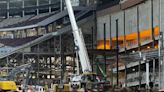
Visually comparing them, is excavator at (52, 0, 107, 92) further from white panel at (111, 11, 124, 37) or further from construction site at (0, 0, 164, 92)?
white panel at (111, 11, 124, 37)

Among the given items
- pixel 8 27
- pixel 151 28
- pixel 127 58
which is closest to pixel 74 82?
pixel 127 58

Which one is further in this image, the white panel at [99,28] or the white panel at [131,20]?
the white panel at [99,28]

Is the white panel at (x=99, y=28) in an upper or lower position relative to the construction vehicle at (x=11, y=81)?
upper

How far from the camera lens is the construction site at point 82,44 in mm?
62250

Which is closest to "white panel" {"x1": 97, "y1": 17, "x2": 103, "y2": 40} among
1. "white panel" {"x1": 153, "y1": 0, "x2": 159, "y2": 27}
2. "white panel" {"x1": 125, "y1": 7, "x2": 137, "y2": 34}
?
"white panel" {"x1": 125, "y1": 7, "x2": 137, "y2": 34}

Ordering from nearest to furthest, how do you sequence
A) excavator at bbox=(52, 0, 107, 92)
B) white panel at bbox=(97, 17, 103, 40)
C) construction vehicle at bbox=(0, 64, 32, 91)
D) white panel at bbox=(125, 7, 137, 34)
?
1. construction vehicle at bbox=(0, 64, 32, 91)
2. excavator at bbox=(52, 0, 107, 92)
3. white panel at bbox=(125, 7, 137, 34)
4. white panel at bbox=(97, 17, 103, 40)

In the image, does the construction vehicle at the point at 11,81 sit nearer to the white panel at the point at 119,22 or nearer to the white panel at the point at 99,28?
the white panel at the point at 119,22

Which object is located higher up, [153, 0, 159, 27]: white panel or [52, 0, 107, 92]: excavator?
[153, 0, 159, 27]: white panel

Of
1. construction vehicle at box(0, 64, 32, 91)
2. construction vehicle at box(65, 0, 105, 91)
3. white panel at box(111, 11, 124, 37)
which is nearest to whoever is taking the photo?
construction vehicle at box(0, 64, 32, 91)

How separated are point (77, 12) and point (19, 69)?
167 ft

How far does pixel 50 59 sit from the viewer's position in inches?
4232

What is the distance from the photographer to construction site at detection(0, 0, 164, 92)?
2451 inches

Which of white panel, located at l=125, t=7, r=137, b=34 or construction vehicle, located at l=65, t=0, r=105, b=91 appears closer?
construction vehicle, located at l=65, t=0, r=105, b=91

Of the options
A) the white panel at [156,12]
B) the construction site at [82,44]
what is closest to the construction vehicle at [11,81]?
the construction site at [82,44]
